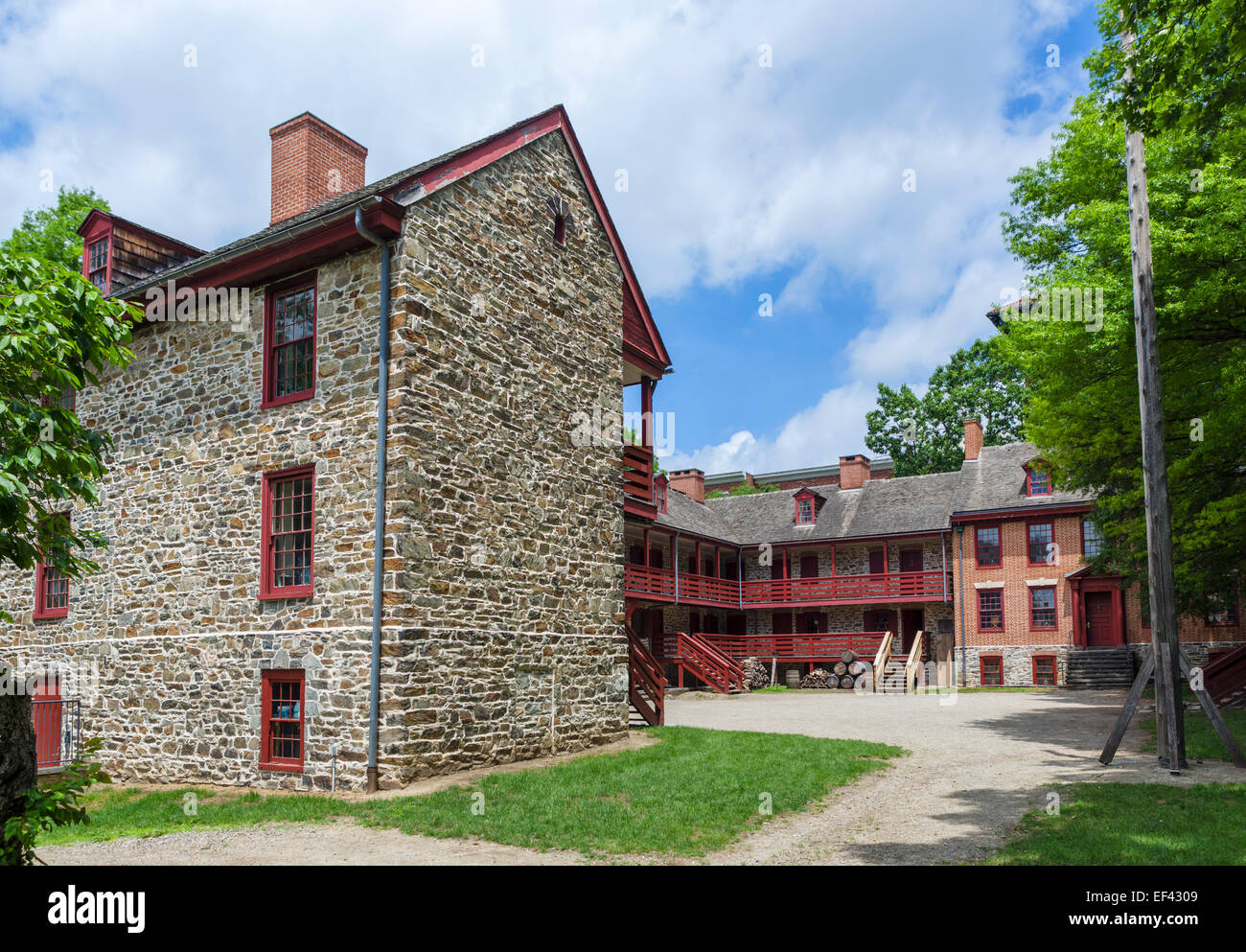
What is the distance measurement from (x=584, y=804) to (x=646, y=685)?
24.4ft

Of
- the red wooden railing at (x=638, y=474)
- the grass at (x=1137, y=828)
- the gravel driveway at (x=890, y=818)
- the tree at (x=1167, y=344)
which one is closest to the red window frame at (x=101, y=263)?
the red wooden railing at (x=638, y=474)

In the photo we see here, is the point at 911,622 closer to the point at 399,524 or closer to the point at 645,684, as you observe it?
the point at 645,684

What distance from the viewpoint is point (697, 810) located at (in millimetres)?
9836

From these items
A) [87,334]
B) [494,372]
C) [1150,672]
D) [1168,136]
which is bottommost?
[1150,672]

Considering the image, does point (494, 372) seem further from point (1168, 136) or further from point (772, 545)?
point (772, 545)

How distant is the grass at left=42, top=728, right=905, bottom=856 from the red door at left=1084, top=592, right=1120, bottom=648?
72.3 feet

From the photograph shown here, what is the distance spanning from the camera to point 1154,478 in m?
12.1

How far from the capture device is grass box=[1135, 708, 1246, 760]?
12688mm

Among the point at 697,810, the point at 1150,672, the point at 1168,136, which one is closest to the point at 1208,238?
the point at 1168,136

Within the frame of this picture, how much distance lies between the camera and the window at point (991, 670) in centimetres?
3294

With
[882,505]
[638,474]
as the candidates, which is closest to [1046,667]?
[882,505]

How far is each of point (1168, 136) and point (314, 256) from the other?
13.0 m

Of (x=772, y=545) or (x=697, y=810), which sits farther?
(x=772, y=545)

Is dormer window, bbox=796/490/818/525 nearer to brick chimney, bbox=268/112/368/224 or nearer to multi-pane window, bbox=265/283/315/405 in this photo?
brick chimney, bbox=268/112/368/224
